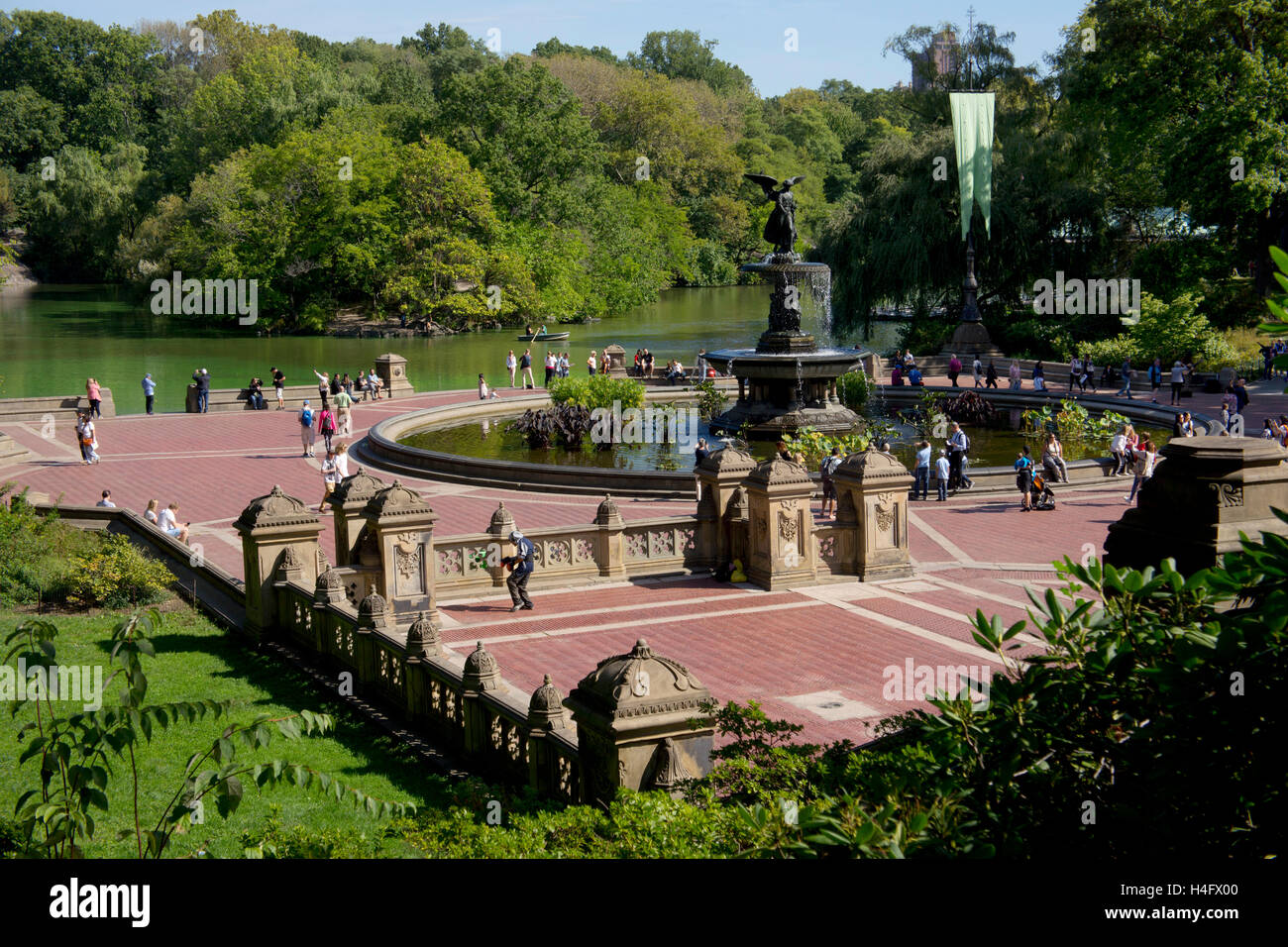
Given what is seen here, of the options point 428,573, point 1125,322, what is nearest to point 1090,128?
point 1125,322

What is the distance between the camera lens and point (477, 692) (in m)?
10.9

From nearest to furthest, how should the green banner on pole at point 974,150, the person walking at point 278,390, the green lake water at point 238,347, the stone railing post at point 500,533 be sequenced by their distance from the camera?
the stone railing post at point 500,533 < the person walking at point 278,390 < the green banner on pole at point 974,150 < the green lake water at point 238,347

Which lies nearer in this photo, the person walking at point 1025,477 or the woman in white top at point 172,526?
the woman in white top at point 172,526

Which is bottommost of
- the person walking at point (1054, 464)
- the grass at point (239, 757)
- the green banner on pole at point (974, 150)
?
the grass at point (239, 757)

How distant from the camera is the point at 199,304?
76312 mm

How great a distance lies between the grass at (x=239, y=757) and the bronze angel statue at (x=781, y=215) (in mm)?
19473

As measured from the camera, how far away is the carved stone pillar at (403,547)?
53.0 feet

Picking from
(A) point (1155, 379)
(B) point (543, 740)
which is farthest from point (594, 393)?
(B) point (543, 740)

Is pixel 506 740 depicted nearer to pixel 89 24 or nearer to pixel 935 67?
pixel 935 67

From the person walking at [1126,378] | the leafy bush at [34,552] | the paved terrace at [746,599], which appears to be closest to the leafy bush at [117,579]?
the leafy bush at [34,552]

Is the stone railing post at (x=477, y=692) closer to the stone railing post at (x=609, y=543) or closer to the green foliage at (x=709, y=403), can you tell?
the stone railing post at (x=609, y=543)

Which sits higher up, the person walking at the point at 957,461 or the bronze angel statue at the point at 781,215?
the bronze angel statue at the point at 781,215

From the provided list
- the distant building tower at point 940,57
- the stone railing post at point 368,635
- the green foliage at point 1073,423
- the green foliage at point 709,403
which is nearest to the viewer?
the stone railing post at point 368,635

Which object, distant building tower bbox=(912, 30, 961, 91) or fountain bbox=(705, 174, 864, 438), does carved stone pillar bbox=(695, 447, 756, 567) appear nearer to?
fountain bbox=(705, 174, 864, 438)
